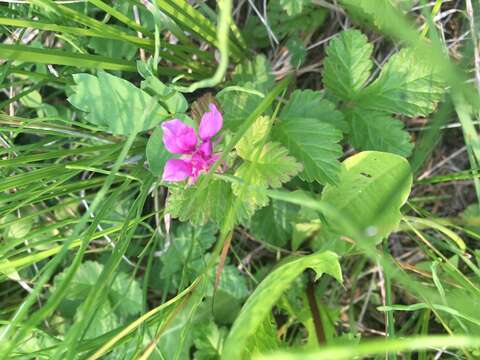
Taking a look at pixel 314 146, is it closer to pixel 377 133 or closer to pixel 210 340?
pixel 377 133

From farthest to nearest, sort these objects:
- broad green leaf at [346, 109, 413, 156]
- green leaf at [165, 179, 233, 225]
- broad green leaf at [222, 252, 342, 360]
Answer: broad green leaf at [346, 109, 413, 156] < green leaf at [165, 179, 233, 225] < broad green leaf at [222, 252, 342, 360]

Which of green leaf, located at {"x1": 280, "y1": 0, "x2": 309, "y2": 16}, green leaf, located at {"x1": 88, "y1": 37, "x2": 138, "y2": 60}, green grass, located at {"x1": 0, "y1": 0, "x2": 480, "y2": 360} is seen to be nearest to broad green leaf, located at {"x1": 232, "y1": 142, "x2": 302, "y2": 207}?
green grass, located at {"x1": 0, "y1": 0, "x2": 480, "y2": 360}

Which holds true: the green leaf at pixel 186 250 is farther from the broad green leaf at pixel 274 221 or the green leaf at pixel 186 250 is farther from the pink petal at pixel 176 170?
the pink petal at pixel 176 170

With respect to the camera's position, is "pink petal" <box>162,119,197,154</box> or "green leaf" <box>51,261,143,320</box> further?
"green leaf" <box>51,261,143,320</box>

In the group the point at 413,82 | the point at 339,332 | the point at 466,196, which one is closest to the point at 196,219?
the point at 413,82

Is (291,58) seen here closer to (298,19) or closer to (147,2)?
(298,19)

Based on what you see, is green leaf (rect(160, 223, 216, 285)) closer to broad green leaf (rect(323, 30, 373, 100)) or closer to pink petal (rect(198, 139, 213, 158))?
pink petal (rect(198, 139, 213, 158))
